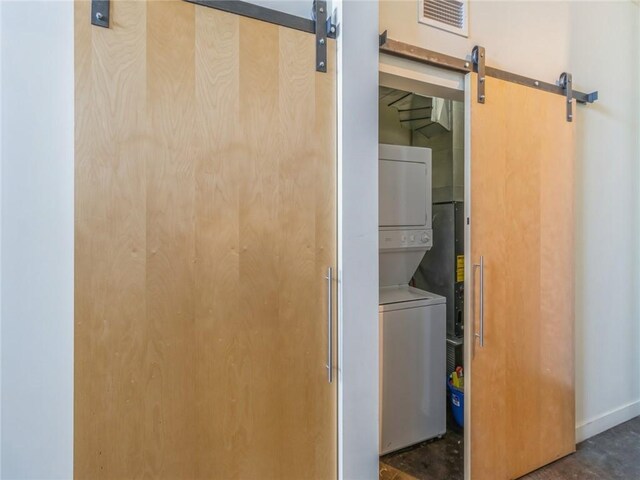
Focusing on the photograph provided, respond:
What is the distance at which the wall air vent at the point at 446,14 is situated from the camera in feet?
5.36

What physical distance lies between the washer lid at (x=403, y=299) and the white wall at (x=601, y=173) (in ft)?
3.19

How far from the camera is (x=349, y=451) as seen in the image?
1318 mm

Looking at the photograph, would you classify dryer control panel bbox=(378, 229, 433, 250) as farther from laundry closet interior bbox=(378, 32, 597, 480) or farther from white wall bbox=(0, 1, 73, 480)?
white wall bbox=(0, 1, 73, 480)

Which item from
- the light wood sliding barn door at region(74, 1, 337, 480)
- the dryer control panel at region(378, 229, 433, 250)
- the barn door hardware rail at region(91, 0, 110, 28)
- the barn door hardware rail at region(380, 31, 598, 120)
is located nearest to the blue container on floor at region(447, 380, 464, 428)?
the dryer control panel at region(378, 229, 433, 250)

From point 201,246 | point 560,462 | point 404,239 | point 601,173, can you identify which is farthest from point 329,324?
point 601,173

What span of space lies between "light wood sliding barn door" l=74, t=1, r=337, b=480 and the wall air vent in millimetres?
668

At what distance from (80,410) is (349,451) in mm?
974

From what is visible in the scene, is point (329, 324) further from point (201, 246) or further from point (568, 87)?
point (568, 87)

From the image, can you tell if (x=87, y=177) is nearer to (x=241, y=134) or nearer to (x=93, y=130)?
(x=93, y=130)

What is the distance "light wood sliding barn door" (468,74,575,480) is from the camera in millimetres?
1709

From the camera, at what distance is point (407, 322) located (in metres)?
2.03

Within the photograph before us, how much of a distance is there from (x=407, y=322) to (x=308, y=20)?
1678mm

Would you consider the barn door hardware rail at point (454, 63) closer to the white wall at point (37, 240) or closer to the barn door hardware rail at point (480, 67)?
the barn door hardware rail at point (480, 67)

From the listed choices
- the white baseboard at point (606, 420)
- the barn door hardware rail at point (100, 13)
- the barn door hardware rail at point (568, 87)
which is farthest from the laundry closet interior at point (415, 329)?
the barn door hardware rail at point (100, 13)
